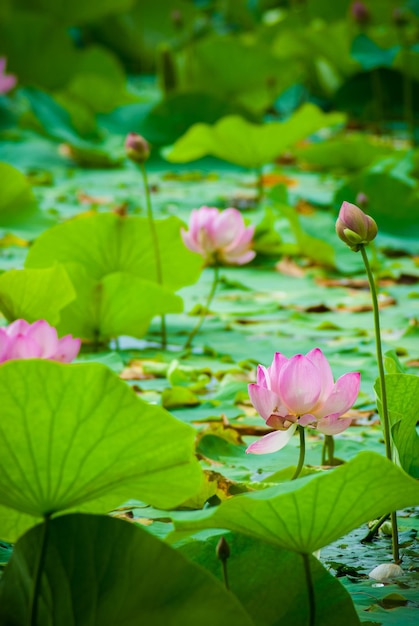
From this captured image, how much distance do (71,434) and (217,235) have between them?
98 cm

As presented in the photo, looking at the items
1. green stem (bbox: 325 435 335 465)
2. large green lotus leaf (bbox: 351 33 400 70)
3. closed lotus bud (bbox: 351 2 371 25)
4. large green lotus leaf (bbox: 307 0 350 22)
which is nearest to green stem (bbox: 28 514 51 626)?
green stem (bbox: 325 435 335 465)

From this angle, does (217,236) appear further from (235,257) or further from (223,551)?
(223,551)

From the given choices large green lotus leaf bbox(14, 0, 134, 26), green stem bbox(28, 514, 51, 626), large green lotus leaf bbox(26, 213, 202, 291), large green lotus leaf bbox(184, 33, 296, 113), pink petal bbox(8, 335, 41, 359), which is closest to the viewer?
green stem bbox(28, 514, 51, 626)

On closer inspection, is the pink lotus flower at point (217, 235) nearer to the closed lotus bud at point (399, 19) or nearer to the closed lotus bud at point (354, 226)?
the closed lotus bud at point (354, 226)

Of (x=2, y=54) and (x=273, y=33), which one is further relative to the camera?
(x=273, y=33)

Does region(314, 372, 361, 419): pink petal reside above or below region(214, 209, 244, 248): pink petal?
above

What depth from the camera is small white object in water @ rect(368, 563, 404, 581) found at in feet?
2.99

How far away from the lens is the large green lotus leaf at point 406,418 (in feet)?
3.07

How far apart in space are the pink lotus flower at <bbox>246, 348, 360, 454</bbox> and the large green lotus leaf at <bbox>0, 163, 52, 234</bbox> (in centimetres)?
142

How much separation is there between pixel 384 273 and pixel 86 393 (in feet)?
5.33

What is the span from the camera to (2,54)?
4.64 m

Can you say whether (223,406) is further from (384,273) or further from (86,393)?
(384,273)

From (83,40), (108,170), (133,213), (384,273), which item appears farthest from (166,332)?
(83,40)

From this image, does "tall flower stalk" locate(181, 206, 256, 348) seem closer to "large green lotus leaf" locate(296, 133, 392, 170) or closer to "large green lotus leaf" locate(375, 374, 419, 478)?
"large green lotus leaf" locate(375, 374, 419, 478)
